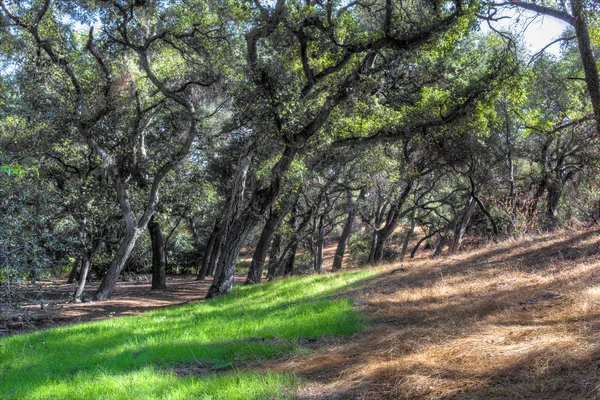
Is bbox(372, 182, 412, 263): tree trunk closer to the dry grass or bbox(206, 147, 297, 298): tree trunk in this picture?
bbox(206, 147, 297, 298): tree trunk

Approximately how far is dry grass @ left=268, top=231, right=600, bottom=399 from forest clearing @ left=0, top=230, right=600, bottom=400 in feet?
0.04

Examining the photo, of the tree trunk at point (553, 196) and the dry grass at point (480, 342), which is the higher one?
the tree trunk at point (553, 196)

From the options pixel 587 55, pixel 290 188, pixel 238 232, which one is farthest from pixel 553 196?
pixel 238 232

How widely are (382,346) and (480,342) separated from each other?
3.09 ft

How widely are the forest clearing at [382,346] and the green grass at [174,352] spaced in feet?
0.07

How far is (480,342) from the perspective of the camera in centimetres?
400

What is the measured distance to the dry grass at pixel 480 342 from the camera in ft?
10.2

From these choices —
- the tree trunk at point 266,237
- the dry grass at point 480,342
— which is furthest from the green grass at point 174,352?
the tree trunk at point 266,237

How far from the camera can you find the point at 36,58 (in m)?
12.2

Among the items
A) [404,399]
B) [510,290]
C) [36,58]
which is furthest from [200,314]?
[36,58]

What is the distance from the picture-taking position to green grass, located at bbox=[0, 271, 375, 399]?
12.9 feet

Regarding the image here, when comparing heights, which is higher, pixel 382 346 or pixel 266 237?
pixel 266 237

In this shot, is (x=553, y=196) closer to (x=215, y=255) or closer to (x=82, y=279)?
(x=82, y=279)

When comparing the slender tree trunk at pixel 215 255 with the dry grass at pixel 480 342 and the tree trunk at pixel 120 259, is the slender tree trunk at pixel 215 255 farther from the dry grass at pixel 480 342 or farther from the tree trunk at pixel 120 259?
the dry grass at pixel 480 342
